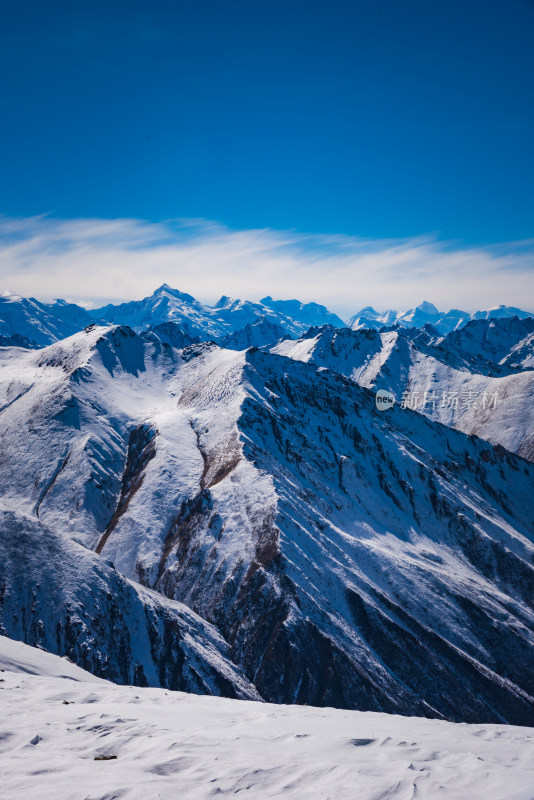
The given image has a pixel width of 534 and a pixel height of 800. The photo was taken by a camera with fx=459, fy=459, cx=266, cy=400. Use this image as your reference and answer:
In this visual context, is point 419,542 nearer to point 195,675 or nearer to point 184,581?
point 184,581

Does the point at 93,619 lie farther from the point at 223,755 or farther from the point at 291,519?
the point at 223,755

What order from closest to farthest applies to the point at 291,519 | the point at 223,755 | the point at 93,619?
the point at 223,755, the point at 93,619, the point at 291,519

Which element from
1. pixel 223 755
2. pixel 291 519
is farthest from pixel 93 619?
pixel 223 755

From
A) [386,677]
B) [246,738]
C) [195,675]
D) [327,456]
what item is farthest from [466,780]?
[327,456]

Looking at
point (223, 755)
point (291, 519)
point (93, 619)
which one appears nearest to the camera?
point (223, 755)

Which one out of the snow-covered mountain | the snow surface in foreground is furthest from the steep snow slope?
the snow surface in foreground
